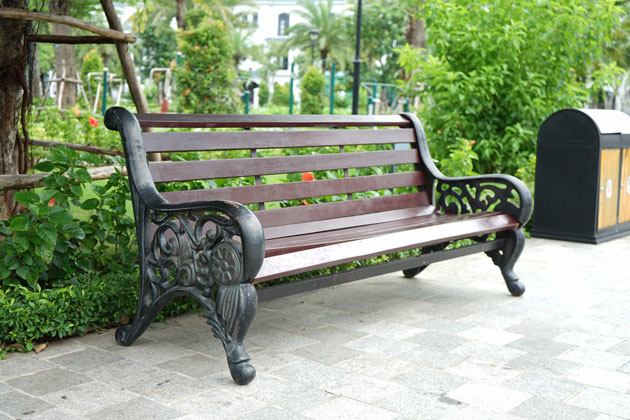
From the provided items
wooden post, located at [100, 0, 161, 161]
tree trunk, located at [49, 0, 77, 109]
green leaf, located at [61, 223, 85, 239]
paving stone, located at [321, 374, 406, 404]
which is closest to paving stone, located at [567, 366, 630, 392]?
paving stone, located at [321, 374, 406, 404]

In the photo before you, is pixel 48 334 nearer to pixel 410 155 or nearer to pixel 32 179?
pixel 32 179

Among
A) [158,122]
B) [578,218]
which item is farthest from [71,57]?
[158,122]

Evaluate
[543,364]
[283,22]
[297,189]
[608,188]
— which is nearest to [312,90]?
[608,188]

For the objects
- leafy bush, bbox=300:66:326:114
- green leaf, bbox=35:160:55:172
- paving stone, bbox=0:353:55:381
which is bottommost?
paving stone, bbox=0:353:55:381

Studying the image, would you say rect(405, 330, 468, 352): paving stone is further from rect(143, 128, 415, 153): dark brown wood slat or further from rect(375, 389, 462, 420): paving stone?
rect(143, 128, 415, 153): dark brown wood slat

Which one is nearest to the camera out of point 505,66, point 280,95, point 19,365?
point 19,365

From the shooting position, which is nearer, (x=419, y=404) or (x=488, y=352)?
(x=419, y=404)

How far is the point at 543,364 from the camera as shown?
356 cm

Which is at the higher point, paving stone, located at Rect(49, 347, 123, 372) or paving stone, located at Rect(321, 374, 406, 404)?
paving stone, located at Rect(321, 374, 406, 404)

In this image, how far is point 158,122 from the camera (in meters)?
3.72

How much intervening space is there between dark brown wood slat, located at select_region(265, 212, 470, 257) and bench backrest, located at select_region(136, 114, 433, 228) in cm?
18

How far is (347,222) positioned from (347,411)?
6.12ft

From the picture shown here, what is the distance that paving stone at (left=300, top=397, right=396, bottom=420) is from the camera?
9.30ft

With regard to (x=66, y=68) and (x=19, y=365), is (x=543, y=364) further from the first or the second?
(x=66, y=68)
